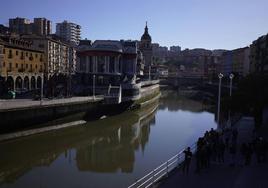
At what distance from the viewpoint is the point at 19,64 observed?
2822 inches

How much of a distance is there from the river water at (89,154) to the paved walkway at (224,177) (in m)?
6.15

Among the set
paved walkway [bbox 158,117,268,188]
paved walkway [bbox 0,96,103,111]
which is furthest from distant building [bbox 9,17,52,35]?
paved walkway [bbox 158,117,268,188]

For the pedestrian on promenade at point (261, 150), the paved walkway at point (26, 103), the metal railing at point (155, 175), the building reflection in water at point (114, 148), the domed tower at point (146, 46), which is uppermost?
the domed tower at point (146, 46)

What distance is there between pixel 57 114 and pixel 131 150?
11306 millimetres

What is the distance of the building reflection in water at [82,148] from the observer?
27844mm

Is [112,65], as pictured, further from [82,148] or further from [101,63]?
[82,148]

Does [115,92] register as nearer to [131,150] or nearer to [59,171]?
[131,150]

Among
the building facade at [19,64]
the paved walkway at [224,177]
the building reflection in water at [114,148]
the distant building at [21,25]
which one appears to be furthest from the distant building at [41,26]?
the paved walkway at [224,177]

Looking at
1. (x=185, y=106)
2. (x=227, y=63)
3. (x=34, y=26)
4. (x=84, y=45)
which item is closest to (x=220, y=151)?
(x=185, y=106)

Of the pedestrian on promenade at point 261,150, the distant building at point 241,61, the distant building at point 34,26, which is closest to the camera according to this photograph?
the pedestrian on promenade at point 261,150

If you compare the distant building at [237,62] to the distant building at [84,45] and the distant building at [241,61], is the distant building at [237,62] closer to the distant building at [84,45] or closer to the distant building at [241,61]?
the distant building at [241,61]

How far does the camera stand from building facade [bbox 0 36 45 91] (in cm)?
6588

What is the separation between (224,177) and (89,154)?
1648 cm

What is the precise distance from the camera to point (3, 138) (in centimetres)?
3334
